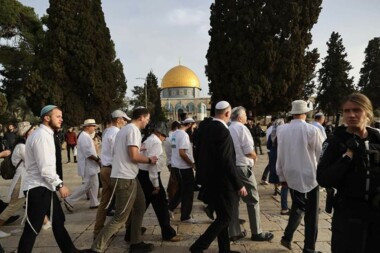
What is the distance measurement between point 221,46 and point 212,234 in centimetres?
→ 2473

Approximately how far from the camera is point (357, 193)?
237cm

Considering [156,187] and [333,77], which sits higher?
[333,77]

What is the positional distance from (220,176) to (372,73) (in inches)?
2081

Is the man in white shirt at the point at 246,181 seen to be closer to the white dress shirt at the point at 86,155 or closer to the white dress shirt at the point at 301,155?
the white dress shirt at the point at 301,155

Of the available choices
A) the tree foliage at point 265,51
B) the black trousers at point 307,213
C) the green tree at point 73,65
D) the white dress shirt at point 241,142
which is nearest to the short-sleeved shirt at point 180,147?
the white dress shirt at point 241,142

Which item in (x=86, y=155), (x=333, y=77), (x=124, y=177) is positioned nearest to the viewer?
(x=124, y=177)

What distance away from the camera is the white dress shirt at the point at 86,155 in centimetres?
716

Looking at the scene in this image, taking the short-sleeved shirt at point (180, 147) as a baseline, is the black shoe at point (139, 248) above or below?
below

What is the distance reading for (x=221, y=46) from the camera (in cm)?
2738

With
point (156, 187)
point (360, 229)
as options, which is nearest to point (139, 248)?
point (156, 187)

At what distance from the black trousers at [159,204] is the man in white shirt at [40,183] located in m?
1.43

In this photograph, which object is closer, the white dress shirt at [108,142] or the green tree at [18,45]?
the white dress shirt at [108,142]

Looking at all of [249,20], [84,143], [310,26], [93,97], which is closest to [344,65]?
[310,26]

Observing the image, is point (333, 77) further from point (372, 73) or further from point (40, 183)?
point (40, 183)
